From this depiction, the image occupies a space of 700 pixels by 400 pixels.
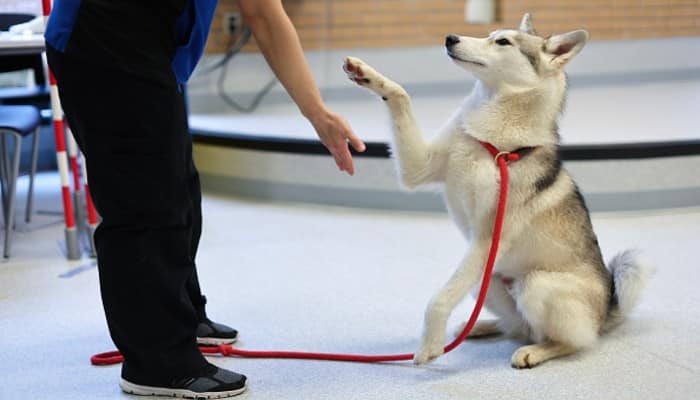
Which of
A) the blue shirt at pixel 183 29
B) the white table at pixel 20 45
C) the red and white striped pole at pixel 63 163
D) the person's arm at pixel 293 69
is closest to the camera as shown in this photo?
the blue shirt at pixel 183 29

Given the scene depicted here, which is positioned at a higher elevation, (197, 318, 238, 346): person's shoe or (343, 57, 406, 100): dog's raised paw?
(343, 57, 406, 100): dog's raised paw

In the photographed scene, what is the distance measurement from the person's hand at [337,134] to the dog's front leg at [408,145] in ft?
0.77

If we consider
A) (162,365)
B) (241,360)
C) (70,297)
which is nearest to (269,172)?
(70,297)

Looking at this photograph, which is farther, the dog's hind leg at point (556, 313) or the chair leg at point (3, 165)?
the chair leg at point (3, 165)

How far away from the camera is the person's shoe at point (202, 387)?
74.5 inches

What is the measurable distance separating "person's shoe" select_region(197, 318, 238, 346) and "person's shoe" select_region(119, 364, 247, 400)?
0.32 metres

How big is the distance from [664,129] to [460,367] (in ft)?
7.95

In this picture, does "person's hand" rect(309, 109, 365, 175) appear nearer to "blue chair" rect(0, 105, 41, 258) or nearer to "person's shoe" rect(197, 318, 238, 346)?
"person's shoe" rect(197, 318, 238, 346)

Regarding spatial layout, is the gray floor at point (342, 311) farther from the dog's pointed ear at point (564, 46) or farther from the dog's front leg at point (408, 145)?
the dog's pointed ear at point (564, 46)

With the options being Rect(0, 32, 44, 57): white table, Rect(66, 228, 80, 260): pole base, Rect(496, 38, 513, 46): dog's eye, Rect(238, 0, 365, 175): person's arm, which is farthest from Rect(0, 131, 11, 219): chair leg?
Rect(496, 38, 513, 46): dog's eye

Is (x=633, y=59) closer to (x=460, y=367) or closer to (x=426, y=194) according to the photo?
(x=426, y=194)

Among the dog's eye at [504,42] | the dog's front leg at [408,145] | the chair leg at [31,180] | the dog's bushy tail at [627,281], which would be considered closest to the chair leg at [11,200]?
the chair leg at [31,180]

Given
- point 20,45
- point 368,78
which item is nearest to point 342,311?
point 368,78

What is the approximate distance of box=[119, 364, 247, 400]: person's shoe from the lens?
1.89 meters
